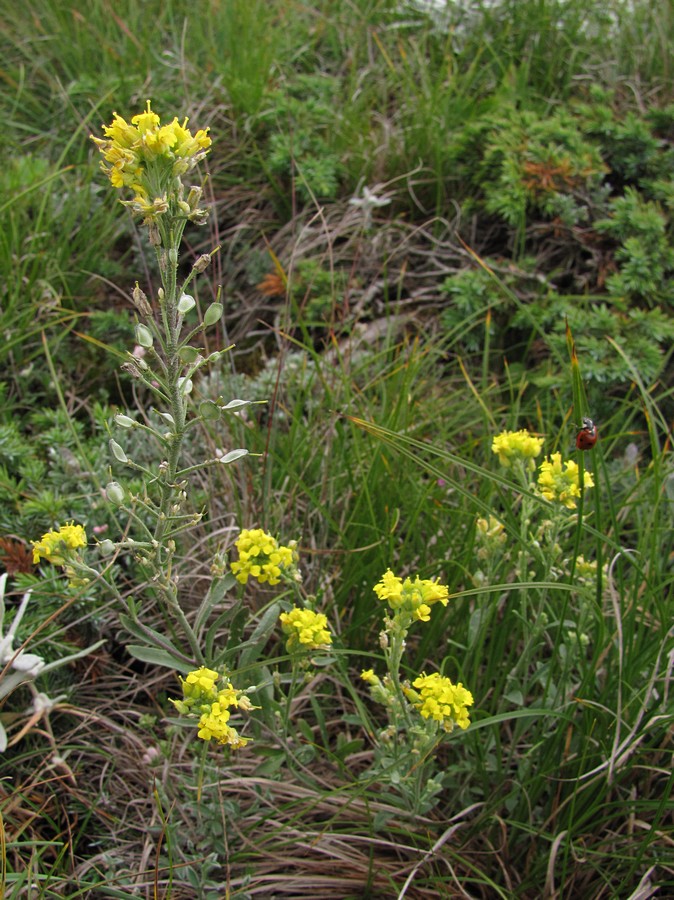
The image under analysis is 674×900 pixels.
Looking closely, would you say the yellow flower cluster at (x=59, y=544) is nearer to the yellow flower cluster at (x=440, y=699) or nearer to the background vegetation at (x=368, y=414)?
the background vegetation at (x=368, y=414)

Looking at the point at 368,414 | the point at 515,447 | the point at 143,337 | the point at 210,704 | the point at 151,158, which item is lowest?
the point at 368,414

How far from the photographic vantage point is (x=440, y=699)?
142cm

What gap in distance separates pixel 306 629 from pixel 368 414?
1.10 m

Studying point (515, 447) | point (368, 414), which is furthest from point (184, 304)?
point (368, 414)

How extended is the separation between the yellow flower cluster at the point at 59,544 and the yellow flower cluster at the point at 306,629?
374 mm

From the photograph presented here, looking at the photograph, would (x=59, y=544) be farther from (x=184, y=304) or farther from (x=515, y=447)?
(x=515, y=447)

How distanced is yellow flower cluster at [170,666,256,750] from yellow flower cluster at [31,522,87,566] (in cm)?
28

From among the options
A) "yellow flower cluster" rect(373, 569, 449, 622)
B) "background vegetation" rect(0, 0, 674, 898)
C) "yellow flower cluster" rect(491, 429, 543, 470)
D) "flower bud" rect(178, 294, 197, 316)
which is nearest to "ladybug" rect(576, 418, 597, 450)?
"background vegetation" rect(0, 0, 674, 898)

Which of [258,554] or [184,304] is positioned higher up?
[184,304]

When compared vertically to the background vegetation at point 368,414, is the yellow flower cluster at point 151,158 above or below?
above

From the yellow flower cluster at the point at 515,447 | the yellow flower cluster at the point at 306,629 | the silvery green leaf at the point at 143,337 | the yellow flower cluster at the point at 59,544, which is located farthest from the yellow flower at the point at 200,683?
the yellow flower cluster at the point at 515,447

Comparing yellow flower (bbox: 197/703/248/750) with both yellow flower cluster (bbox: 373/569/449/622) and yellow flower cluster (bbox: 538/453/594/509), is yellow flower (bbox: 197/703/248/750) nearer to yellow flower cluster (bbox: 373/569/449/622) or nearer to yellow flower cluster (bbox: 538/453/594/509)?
yellow flower cluster (bbox: 373/569/449/622)

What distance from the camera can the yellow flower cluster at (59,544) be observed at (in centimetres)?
135

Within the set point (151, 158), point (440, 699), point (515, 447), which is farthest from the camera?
point (515, 447)
